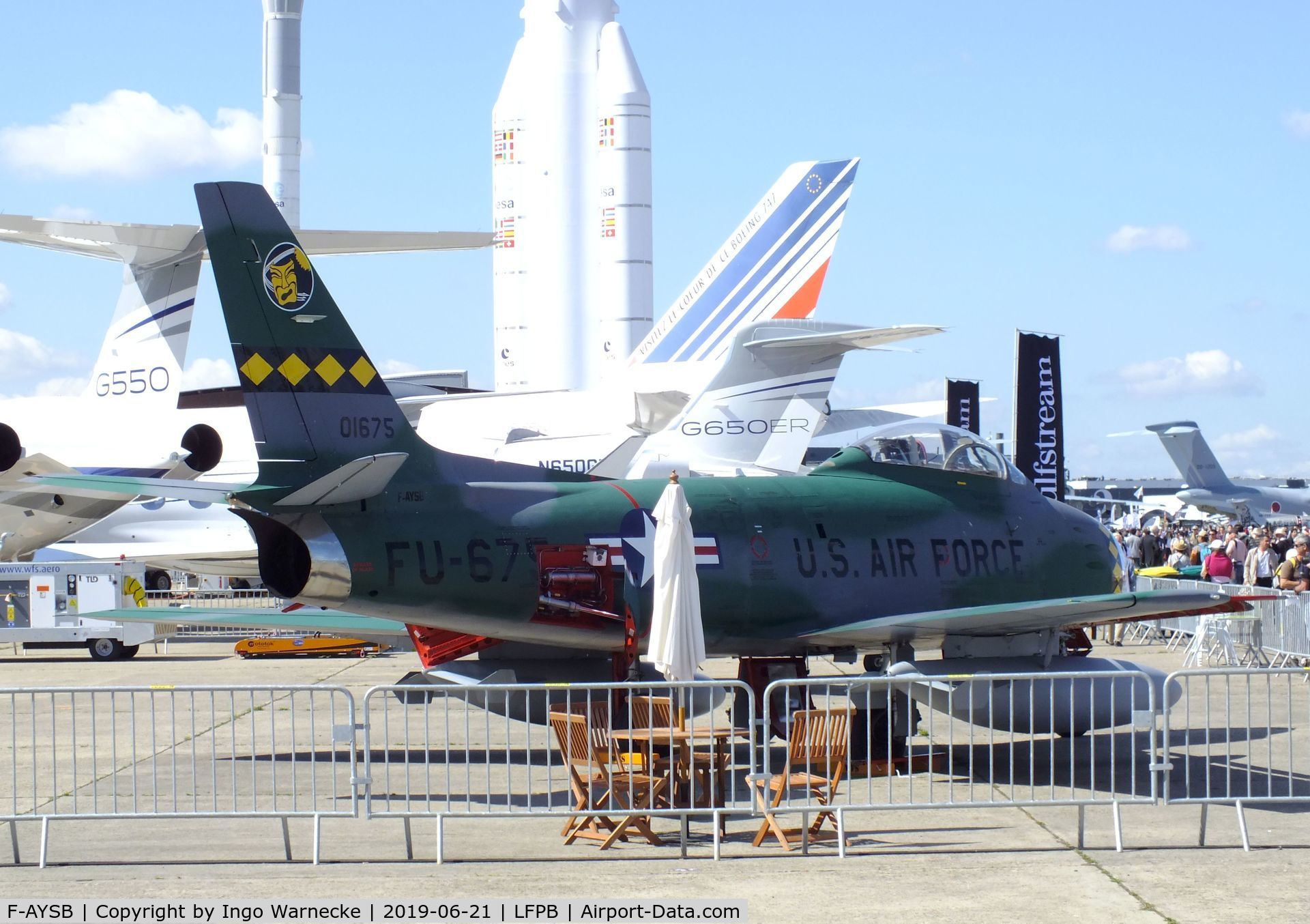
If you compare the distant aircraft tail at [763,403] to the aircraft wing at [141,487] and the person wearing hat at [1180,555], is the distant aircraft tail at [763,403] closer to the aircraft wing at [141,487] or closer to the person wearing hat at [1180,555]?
the person wearing hat at [1180,555]

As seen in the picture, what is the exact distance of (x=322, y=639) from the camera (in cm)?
2147

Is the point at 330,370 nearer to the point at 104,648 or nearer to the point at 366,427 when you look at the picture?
the point at 366,427

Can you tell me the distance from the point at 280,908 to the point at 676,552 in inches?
158

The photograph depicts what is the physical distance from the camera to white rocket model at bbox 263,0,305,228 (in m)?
62.2

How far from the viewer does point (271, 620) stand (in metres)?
12.4

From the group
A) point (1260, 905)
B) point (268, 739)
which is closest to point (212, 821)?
point (268, 739)

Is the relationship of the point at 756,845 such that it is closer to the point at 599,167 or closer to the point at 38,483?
the point at 38,483

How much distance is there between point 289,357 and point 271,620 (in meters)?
2.90

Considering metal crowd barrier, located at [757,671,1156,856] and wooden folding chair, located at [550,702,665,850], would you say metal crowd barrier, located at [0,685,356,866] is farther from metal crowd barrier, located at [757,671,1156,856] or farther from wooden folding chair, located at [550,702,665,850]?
metal crowd barrier, located at [757,671,1156,856]

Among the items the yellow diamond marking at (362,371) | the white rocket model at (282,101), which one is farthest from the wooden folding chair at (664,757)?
the white rocket model at (282,101)

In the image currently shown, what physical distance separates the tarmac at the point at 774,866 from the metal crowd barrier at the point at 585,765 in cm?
26

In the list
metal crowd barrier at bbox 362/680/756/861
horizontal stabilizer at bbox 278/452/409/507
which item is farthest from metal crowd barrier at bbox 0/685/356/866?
horizontal stabilizer at bbox 278/452/409/507

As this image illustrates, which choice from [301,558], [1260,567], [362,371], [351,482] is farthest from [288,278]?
[1260,567]

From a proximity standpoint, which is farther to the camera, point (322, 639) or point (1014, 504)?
point (322, 639)
